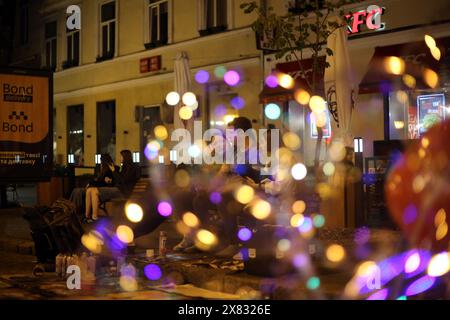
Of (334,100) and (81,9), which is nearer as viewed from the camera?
(334,100)

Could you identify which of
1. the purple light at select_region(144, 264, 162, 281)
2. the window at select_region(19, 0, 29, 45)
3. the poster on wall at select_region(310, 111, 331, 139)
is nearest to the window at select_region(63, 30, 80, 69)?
the window at select_region(19, 0, 29, 45)

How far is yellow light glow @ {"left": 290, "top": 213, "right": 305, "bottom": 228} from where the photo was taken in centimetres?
733

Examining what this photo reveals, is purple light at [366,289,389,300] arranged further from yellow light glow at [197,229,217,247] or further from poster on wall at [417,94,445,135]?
poster on wall at [417,94,445,135]

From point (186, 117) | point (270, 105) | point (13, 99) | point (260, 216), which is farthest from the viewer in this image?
point (270, 105)

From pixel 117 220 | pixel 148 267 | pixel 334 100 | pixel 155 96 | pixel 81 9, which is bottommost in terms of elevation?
pixel 148 267

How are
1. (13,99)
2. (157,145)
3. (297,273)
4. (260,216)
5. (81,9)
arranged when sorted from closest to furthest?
(297,273) → (260,216) → (13,99) → (157,145) → (81,9)

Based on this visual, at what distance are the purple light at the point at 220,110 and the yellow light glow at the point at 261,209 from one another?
10.7 m

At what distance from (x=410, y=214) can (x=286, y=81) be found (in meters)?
8.94

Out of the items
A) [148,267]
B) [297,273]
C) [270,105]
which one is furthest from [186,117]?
[297,273]

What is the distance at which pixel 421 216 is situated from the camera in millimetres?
6371

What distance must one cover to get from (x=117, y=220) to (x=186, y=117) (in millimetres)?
5897

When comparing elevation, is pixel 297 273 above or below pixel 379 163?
below

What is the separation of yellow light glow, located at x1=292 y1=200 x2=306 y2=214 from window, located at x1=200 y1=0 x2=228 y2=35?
427 inches

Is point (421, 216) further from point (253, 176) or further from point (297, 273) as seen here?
point (253, 176)
